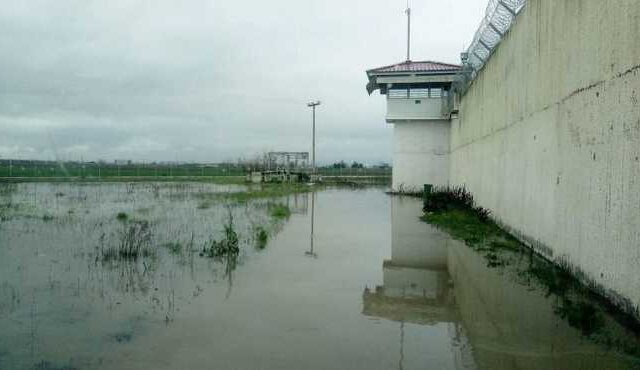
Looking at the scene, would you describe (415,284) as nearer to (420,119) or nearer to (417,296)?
(417,296)

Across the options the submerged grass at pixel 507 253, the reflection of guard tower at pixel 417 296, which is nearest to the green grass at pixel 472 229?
the submerged grass at pixel 507 253

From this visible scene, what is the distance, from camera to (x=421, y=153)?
2683cm

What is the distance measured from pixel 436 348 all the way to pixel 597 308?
226cm

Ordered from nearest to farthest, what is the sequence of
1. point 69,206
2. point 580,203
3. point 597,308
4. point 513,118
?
point 597,308 < point 580,203 < point 513,118 < point 69,206

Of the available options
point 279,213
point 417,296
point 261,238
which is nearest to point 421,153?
point 279,213

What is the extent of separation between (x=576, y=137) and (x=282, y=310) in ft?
15.3

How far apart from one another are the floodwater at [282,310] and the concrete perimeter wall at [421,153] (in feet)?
52.0

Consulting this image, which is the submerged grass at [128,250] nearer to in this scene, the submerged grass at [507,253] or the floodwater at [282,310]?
the floodwater at [282,310]

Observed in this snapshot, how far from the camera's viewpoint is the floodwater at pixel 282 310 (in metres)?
4.50

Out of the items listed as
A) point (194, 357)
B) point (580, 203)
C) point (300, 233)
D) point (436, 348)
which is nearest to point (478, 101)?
point (300, 233)

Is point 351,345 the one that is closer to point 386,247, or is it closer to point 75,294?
point 75,294

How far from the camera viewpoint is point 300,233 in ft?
41.0

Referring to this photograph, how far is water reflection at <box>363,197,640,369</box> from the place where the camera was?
4496 millimetres

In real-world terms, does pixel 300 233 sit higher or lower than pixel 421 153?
lower
